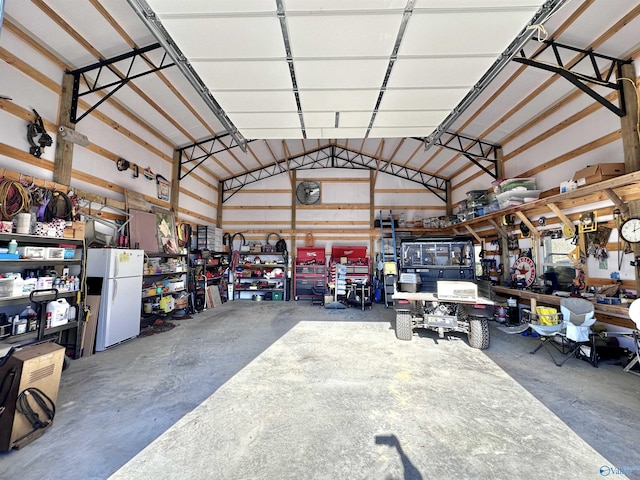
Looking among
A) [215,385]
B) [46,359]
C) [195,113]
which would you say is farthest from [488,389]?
[195,113]

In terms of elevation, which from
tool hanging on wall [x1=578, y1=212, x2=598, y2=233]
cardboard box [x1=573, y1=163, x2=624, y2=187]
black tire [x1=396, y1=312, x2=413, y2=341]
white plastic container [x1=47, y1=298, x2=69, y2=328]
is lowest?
black tire [x1=396, y1=312, x2=413, y2=341]

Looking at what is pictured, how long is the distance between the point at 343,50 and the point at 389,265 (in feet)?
19.4

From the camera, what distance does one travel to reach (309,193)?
1038 cm

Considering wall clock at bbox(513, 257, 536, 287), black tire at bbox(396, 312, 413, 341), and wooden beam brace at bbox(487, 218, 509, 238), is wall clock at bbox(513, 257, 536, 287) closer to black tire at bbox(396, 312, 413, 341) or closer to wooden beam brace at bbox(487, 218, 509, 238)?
wooden beam brace at bbox(487, 218, 509, 238)

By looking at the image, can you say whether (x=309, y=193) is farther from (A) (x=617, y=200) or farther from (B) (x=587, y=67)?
(A) (x=617, y=200)

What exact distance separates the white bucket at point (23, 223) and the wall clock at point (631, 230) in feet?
26.6

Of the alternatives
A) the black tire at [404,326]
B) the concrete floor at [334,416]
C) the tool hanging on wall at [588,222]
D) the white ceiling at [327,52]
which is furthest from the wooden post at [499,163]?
the black tire at [404,326]

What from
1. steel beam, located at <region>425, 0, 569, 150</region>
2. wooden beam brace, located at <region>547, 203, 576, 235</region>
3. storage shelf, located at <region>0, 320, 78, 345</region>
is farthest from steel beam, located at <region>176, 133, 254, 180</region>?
wooden beam brace, located at <region>547, 203, 576, 235</region>

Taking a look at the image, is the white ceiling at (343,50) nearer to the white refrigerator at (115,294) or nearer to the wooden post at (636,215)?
the wooden post at (636,215)

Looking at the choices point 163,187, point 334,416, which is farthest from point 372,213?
point 334,416

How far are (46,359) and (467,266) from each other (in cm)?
648

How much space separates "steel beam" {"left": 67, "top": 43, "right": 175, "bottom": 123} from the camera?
14.0 feet

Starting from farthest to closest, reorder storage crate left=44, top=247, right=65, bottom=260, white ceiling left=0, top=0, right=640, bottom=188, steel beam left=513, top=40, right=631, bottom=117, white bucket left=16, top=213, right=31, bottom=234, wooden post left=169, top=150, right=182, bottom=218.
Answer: wooden post left=169, top=150, right=182, bottom=218
steel beam left=513, top=40, right=631, bottom=117
storage crate left=44, top=247, right=65, bottom=260
white bucket left=16, top=213, right=31, bottom=234
white ceiling left=0, top=0, right=640, bottom=188

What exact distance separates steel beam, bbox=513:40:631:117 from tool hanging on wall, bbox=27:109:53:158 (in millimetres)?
7061
